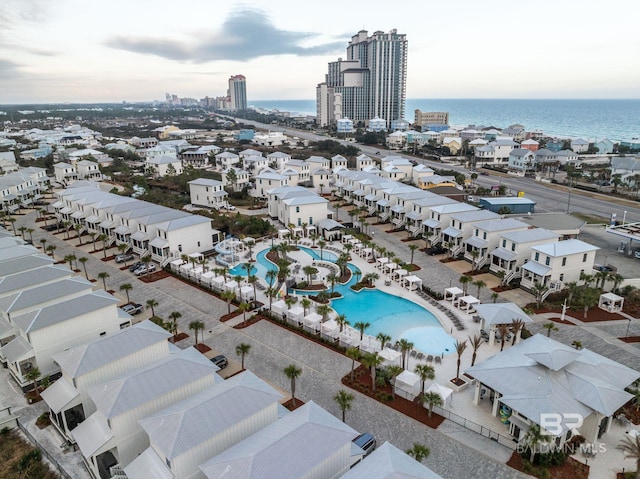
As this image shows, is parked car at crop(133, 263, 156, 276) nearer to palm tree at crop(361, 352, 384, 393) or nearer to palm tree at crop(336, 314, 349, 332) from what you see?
A: palm tree at crop(336, 314, 349, 332)

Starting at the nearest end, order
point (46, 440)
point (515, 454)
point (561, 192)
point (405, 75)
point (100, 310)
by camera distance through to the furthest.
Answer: point (515, 454)
point (46, 440)
point (100, 310)
point (561, 192)
point (405, 75)

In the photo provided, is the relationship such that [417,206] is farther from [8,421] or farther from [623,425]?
[8,421]

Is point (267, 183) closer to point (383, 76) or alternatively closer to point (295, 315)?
point (295, 315)

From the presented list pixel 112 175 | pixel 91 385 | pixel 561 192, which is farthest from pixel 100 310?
pixel 561 192

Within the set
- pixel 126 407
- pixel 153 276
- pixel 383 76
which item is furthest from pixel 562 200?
pixel 383 76

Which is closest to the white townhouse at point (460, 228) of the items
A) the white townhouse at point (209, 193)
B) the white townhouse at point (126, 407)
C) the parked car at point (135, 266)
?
the parked car at point (135, 266)

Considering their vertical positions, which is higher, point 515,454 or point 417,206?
point 417,206
